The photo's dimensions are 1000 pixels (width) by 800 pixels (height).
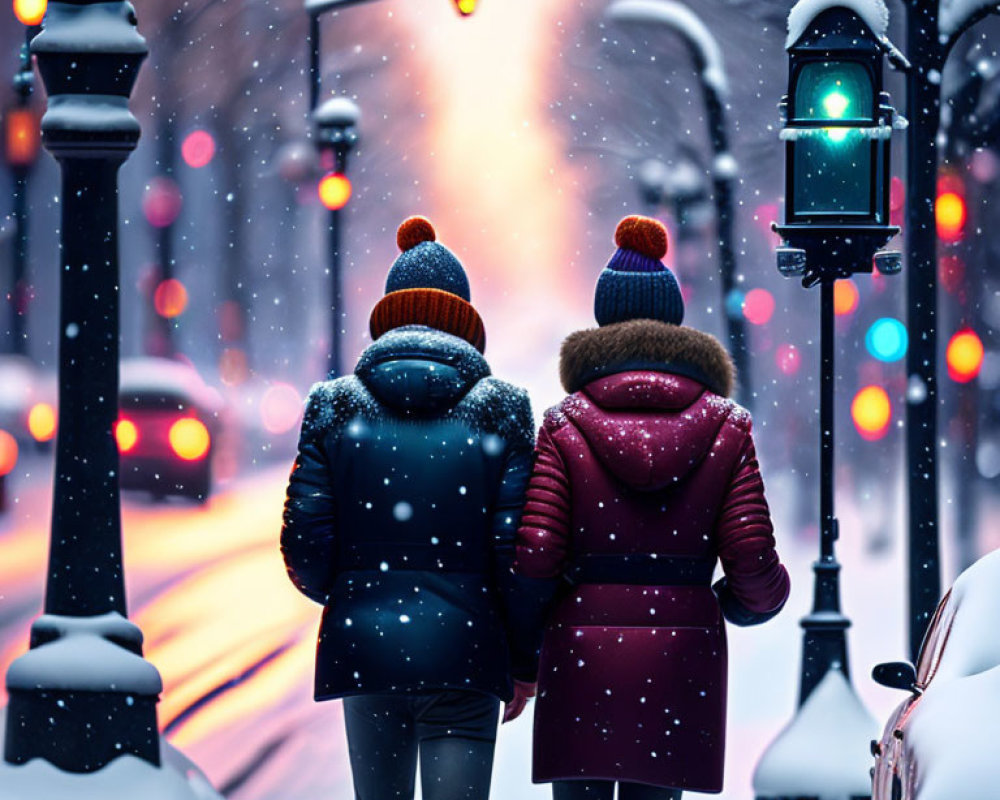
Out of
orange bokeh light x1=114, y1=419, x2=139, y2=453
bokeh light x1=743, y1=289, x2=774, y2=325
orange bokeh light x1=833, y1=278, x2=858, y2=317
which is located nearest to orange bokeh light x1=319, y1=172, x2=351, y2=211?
orange bokeh light x1=114, y1=419, x2=139, y2=453

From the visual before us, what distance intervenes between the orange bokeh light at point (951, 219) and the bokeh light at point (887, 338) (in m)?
1.19

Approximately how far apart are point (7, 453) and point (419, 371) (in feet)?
42.3

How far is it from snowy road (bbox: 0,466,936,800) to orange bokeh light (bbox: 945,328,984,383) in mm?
2236

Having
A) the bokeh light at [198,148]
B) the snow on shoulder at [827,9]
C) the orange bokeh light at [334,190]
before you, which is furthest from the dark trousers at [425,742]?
the bokeh light at [198,148]

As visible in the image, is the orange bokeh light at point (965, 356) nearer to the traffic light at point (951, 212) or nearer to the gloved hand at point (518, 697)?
the traffic light at point (951, 212)

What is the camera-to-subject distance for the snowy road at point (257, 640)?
11672 millimetres

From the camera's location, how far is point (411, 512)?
19.0 feet

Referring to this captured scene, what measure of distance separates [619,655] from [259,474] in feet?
78.3

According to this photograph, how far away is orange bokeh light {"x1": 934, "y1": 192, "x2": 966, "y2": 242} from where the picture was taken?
21.3 meters

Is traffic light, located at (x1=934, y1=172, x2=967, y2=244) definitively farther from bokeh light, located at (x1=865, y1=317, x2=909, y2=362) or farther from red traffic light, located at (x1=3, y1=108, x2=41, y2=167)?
red traffic light, located at (x1=3, y1=108, x2=41, y2=167)

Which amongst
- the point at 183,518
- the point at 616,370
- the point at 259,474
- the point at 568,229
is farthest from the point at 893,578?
the point at 616,370

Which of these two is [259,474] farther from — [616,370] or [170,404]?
[616,370]

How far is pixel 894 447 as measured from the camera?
2956 centimetres

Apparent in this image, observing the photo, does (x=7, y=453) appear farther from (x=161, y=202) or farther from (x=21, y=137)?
(x=161, y=202)
